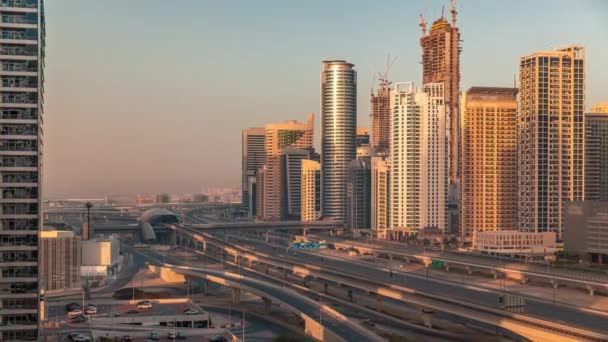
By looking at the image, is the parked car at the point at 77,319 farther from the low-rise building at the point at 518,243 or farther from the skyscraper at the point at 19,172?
the low-rise building at the point at 518,243

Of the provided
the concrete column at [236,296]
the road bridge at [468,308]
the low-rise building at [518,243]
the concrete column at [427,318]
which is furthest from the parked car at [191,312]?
the low-rise building at [518,243]

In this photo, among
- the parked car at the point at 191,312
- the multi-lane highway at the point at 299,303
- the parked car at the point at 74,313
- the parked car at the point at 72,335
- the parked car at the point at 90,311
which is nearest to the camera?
the multi-lane highway at the point at 299,303

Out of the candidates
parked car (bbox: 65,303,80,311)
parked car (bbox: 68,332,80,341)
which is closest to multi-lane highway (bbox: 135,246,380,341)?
parked car (bbox: 65,303,80,311)

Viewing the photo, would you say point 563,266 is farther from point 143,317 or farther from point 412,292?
point 143,317

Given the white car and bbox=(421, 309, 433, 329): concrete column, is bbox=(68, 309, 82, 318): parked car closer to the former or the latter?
the white car

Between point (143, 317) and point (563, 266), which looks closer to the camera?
point (143, 317)

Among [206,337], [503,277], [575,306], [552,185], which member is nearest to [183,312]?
[206,337]
